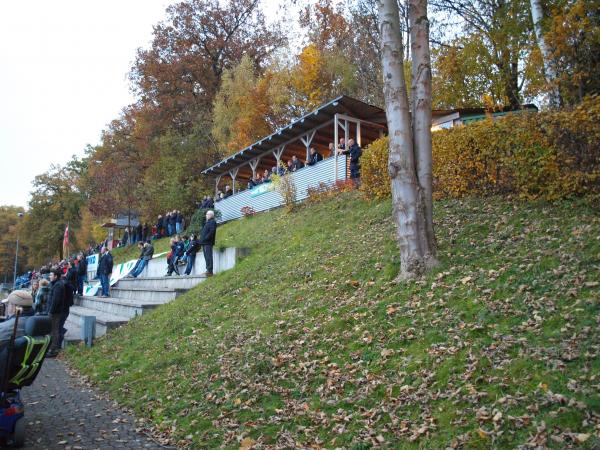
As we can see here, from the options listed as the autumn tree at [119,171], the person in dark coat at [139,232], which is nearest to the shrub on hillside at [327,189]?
the person in dark coat at [139,232]

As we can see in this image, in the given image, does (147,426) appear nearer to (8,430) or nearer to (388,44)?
(8,430)

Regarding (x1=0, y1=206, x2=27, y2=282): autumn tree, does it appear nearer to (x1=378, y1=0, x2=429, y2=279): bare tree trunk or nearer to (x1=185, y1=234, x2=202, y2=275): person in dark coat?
(x1=185, y1=234, x2=202, y2=275): person in dark coat

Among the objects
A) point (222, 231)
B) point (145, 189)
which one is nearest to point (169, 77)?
point (145, 189)

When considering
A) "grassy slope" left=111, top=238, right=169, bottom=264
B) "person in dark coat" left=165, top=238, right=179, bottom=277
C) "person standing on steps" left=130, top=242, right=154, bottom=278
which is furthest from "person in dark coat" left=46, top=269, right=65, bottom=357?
"grassy slope" left=111, top=238, right=169, bottom=264

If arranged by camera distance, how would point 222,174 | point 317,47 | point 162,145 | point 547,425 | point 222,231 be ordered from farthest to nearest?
point 162,145 < point 317,47 < point 222,174 < point 222,231 < point 547,425

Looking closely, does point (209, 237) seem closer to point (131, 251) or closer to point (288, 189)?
point (288, 189)

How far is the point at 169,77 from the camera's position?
40000 mm

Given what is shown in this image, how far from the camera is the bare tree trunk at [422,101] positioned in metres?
8.20

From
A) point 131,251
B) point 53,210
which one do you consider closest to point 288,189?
point 131,251

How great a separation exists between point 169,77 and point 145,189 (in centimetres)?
1012

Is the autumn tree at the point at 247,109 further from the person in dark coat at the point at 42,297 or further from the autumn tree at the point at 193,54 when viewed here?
the person in dark coat at the point at 42,297

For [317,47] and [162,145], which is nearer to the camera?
[317,47]

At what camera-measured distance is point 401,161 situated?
8.12m

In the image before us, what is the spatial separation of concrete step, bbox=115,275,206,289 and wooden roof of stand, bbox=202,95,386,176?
25.9 feet
